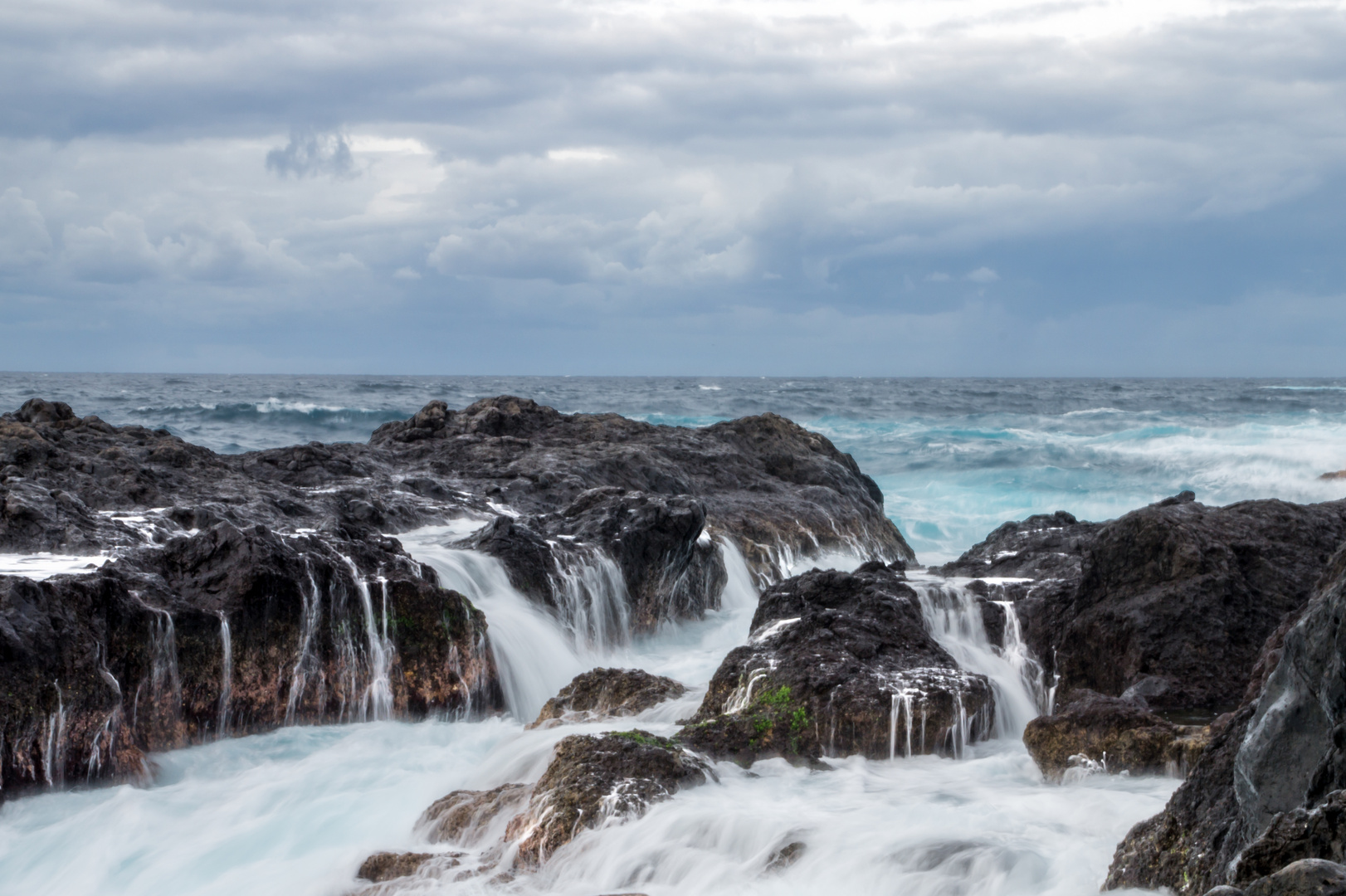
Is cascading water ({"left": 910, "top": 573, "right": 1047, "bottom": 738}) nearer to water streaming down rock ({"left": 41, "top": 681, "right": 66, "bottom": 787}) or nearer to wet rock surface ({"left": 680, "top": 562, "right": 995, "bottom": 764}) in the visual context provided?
wet rock surface ({"left": 680, "top": 562, "right": 995, "bottom": 764})

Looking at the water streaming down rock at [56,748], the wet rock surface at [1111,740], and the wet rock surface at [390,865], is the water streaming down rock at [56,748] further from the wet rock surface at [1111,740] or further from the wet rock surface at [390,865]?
the wet rock surface at [1111,740]

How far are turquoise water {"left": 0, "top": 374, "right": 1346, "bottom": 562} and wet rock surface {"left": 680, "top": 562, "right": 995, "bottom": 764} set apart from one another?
443 inches

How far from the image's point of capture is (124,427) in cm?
1266

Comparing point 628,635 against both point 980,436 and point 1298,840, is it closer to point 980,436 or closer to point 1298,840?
point 1298,840

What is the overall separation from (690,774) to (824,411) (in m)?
45.9

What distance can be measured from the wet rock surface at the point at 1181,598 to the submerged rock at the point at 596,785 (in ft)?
11.6

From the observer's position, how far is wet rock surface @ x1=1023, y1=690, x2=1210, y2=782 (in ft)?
18.8

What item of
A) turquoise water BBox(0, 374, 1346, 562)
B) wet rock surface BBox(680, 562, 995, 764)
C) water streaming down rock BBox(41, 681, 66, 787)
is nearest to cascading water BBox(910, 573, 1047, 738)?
wet rock surface BBox(680, 562, 995, 764)

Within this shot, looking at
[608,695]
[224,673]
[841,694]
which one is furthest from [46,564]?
[841,694]

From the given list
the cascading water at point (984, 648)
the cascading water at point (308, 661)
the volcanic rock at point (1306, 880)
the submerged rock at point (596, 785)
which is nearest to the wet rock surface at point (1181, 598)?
the cascading water at point (984, 648)

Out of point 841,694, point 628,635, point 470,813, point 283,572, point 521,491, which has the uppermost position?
point 521,491

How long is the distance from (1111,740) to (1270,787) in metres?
2.51

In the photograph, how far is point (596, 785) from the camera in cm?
539

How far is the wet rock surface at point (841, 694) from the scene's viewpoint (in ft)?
21.4
